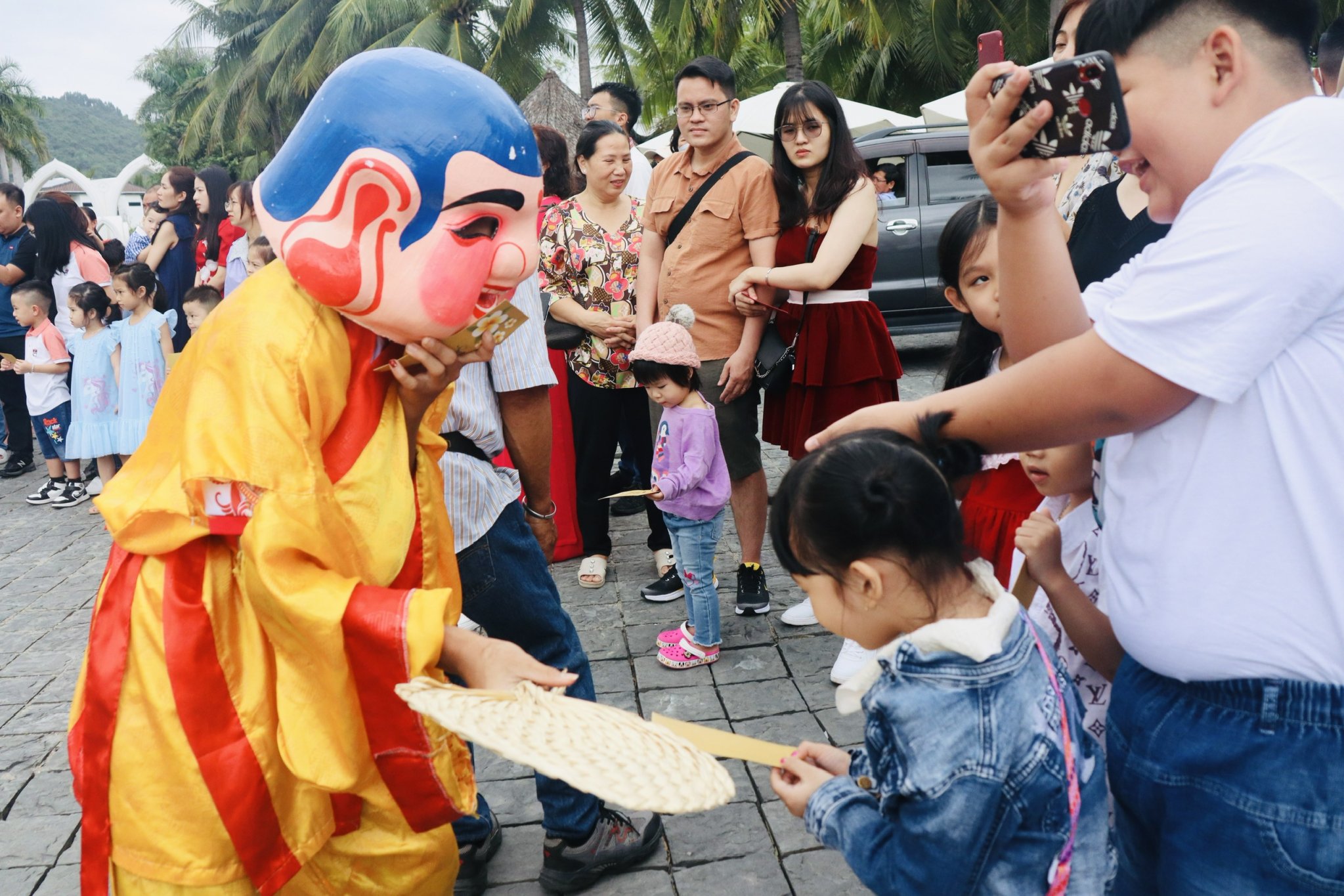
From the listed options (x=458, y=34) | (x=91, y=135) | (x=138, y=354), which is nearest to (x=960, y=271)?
(x=138, y=354)

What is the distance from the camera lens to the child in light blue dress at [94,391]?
6734 millimetres

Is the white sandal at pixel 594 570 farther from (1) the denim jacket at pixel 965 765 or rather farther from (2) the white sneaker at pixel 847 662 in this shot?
(1) the denim jacket at pixel 965 765

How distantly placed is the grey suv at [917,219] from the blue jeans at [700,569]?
19.7ft

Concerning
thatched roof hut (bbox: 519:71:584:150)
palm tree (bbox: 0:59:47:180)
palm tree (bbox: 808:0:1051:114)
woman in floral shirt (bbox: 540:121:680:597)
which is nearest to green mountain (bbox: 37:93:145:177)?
palm tree (bbox: 0:59:47:180)

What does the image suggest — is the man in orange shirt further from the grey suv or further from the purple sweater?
the grey suv

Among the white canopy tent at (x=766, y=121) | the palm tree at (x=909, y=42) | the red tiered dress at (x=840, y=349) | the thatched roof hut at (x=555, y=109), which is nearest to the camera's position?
the red tiered dress at (x=840, y=349)

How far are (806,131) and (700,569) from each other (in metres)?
1.72

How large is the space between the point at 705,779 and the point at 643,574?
141 inches

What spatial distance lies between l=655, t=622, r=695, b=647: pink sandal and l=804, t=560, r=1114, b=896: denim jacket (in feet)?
7.80

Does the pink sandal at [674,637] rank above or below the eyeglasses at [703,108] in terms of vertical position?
below

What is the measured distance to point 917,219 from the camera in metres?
9.51

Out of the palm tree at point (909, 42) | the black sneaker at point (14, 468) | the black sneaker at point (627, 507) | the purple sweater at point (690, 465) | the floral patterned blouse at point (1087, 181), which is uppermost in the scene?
the palm tree at point (909, 42)

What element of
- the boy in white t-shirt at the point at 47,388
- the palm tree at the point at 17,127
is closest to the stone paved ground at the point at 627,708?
the boy in white t-shirt at the point at 47,388

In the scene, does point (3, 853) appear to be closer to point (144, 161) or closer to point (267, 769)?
point (267, 769)
